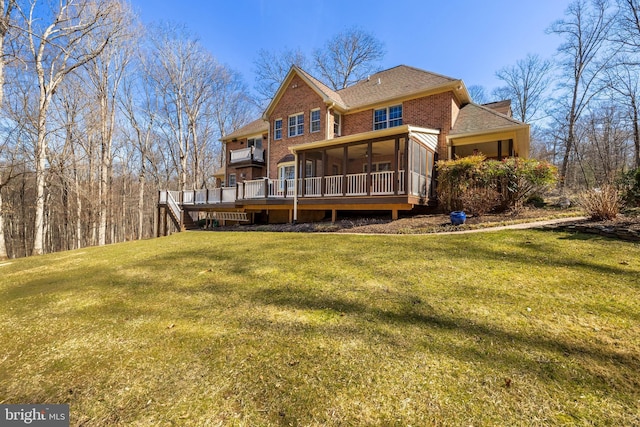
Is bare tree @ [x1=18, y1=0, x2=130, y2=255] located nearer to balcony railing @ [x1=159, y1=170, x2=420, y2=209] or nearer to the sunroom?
balcony railing @ [x1=159, y1=170, x2=420, y2=209]

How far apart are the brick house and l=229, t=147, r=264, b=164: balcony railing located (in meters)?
0.07

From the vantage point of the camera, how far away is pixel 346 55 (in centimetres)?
2847

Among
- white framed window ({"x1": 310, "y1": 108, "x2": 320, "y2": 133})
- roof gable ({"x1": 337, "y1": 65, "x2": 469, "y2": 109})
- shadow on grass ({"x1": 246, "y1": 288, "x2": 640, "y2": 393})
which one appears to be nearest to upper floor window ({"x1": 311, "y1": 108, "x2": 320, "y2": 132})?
white framed window ({"x1": 310, "y1": 108, "x2": 320, "y2": 133})

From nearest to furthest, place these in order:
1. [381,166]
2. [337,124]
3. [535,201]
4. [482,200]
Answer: [482,200] → [535,201] → [381,166] → [337,124]

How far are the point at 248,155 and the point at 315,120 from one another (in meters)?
5.96

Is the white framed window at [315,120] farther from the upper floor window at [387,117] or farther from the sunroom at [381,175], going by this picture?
the upper floor window at [387,117]

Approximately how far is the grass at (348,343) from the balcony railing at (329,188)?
18.6 ft

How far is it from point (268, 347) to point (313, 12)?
18.3m

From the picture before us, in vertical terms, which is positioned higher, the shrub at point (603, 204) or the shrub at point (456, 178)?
the shrub at point (456, 178)

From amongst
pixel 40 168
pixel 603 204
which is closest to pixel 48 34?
pixel 40 168

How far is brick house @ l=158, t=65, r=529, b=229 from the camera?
36.9ft

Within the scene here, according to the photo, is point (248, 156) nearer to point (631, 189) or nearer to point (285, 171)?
point (285, 171)

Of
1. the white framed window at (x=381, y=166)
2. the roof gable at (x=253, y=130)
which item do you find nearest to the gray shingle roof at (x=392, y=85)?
the white framed window at (x=381, y=166)

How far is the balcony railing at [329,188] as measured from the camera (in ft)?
36.1
